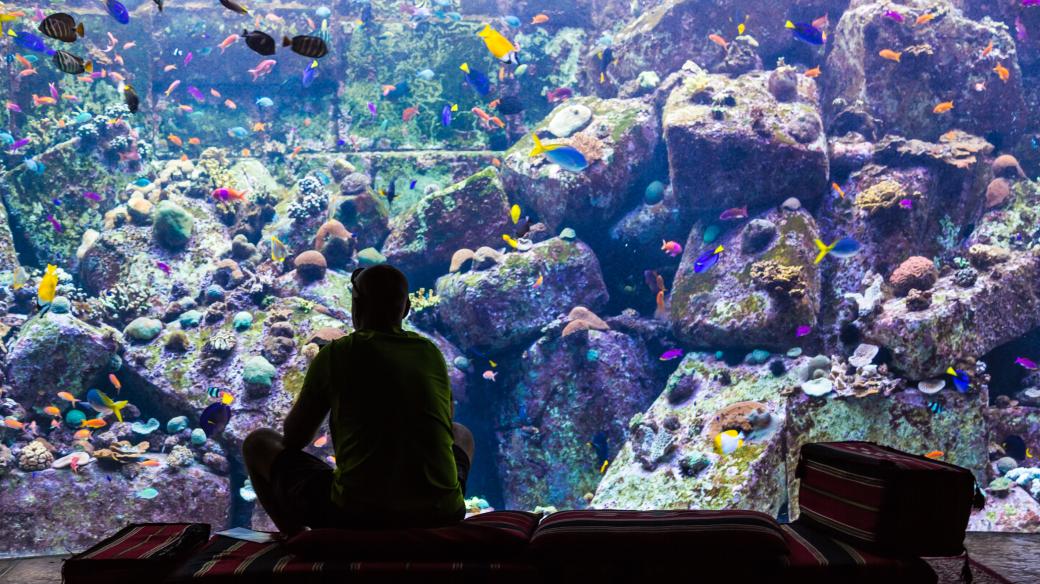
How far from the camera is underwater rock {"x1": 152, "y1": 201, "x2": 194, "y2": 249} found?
991 cm

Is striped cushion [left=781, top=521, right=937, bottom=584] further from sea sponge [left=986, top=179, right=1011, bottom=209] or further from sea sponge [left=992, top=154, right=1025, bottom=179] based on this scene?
sea sponge [left=992, top=154, right=1025, bottom=179]

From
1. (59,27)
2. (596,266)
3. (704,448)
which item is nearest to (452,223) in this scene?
(596,266)

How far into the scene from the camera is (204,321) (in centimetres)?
873

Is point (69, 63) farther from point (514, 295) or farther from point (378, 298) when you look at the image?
point (514, 295)

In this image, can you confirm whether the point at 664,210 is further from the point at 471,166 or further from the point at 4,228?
the point at 4,228

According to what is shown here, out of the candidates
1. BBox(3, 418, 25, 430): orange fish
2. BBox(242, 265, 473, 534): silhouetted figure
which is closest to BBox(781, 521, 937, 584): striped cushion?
BBox(242, 265, 473, 534): silhouetted figure

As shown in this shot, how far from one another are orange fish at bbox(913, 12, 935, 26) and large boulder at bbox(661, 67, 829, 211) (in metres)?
1.97

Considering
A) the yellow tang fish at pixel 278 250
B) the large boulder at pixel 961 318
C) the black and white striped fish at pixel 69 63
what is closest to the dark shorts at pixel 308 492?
the black and white striped fish at pixel 69 63

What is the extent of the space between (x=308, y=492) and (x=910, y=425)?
22.2ft

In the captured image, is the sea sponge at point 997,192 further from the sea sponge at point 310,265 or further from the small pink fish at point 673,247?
the sea sponge at point 310,265

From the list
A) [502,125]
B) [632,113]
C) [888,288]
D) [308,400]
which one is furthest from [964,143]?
[308,400]

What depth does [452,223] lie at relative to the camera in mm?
9930

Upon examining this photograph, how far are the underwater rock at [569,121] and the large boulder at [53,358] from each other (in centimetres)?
721

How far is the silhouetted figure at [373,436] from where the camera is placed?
187cm
